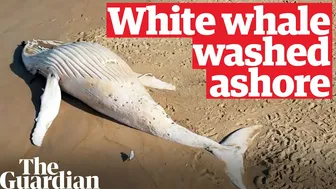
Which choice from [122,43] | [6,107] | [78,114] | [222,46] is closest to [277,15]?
[222,46]

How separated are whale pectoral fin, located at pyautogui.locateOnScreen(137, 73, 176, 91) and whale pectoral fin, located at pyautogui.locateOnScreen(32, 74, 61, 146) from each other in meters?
1.09

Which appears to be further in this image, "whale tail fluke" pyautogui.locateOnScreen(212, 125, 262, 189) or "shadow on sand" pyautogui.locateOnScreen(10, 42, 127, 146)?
"shadow on sand" pyautogui.locateOnScreen(10, 42, 127, 146)

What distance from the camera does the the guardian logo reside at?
5.06 m

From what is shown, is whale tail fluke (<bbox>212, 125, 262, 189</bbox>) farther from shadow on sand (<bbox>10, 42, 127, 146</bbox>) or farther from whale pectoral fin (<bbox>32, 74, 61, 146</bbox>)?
whale pectoral fin (<bbox>32, 74, 61, 146</bbox>)

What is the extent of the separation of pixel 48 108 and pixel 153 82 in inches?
56.4

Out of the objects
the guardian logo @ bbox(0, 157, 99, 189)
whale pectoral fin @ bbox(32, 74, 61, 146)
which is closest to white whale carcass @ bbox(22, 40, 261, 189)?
whale pectoral fin @ bbox(32, 74, 61, 146)

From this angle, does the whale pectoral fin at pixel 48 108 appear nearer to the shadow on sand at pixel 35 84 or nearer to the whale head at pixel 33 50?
the shadow on sand at pixel 35 84

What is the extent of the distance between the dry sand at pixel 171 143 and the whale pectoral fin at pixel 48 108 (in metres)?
0.09

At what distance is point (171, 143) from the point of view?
5473 millimetres

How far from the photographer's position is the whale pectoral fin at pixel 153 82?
20.8 feet

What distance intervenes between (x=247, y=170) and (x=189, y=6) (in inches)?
155

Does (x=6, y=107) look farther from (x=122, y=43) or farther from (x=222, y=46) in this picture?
(x=222, y=46)

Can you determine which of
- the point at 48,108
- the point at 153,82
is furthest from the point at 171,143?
the point at 48,108

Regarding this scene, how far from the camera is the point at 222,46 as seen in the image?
7.33 m
